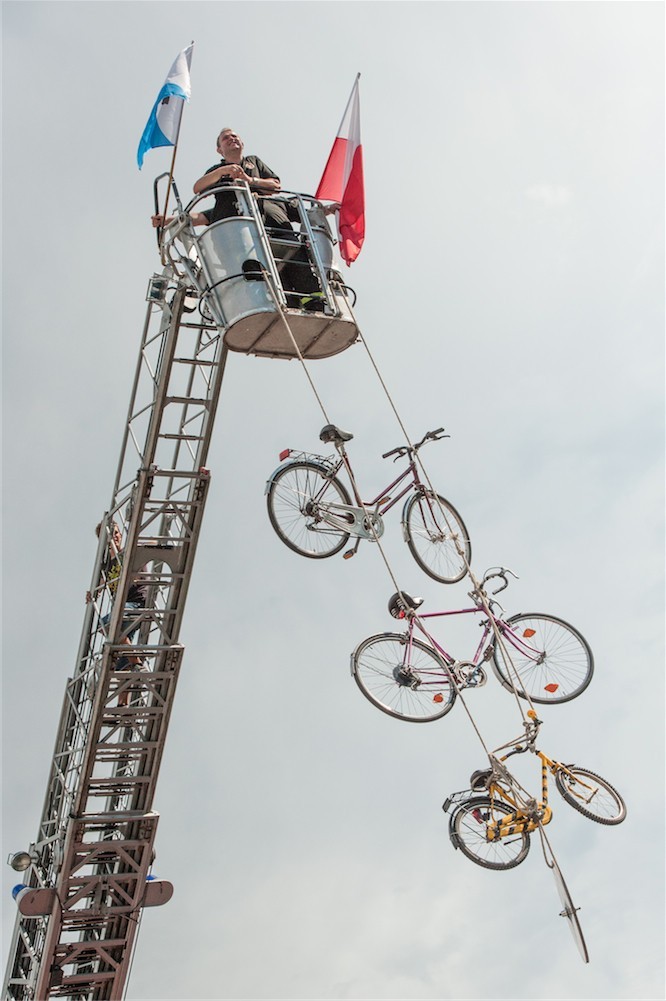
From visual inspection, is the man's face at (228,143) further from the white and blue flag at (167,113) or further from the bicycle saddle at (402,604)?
the bicycle saddle at (402,604)

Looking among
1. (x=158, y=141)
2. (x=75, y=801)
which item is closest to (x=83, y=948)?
(x=75, y=801)

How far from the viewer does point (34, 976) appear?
1445 centimetres

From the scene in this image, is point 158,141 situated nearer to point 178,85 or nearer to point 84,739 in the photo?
point 178,85

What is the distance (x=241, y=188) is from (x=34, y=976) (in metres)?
10.8

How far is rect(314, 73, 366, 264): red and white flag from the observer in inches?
496

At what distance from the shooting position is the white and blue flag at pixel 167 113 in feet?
40.1

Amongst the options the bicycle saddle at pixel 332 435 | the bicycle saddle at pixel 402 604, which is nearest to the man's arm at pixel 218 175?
the bicycle saddle at pixel 332 435

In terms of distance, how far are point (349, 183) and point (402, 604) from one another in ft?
16.6

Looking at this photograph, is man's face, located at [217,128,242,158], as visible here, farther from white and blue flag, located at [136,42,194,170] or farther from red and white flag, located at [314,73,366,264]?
red and white flag, located at [314,73,366,264]

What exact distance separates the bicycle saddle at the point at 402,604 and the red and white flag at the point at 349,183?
4.02 metres

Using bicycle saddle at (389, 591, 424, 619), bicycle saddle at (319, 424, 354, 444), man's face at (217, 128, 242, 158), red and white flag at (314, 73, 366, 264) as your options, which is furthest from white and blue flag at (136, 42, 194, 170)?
bicycle saddle at (389, 591, 424, 619)

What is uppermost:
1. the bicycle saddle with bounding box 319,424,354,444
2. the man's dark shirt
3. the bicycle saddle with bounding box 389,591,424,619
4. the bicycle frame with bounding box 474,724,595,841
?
the man's dark shirt

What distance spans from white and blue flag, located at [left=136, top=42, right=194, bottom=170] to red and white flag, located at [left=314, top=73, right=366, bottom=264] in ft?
6.10

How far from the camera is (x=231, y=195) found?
12.1 metres
